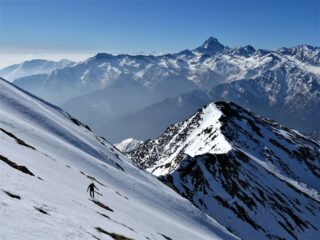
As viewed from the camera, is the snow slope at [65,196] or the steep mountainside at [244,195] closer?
the snow slope at [65,196]

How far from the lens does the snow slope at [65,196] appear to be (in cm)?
2658

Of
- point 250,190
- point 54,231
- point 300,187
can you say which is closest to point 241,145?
point 300,187

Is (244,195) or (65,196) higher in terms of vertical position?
(244,195)

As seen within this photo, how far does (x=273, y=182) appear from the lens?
16350 cm

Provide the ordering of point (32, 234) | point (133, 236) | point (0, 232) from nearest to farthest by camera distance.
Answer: point (0, 232)
point (32, 234)
point (133, 236)

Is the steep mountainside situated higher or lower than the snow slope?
higher

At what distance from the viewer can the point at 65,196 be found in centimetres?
3822

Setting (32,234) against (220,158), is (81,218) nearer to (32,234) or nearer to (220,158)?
(32,234)

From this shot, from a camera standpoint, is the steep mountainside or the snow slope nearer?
the snow slope

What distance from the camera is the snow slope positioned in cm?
2658

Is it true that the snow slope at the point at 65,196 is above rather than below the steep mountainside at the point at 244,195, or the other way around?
below

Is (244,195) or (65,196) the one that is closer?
(65,196)

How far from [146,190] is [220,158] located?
81.0 meters

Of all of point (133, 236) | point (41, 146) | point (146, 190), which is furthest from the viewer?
point (146, 190)
